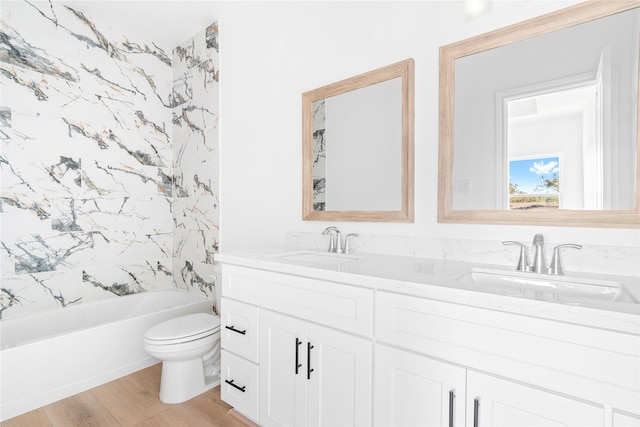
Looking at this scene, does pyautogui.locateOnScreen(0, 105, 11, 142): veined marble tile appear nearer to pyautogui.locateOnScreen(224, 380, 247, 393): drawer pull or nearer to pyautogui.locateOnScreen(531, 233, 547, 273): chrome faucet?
pyautogui.locateOnScreen(224, 380, 247, 393): drawer pull

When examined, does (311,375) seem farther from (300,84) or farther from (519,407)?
(300,84)

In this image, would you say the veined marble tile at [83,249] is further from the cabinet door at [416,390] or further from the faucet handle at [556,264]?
the faucet handle at [556,264]

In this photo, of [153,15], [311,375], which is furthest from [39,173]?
[311,375]

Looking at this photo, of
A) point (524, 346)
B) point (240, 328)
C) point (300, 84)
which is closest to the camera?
point (524, 346)

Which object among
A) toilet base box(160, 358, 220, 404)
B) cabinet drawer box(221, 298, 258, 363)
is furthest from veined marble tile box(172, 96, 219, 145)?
toilet base box(160, 358, 220, 404)

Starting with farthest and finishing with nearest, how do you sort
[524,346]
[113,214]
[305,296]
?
[113,214], [305,296], [524,346]

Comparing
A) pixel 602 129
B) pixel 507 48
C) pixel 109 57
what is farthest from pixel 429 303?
pixel 109 57

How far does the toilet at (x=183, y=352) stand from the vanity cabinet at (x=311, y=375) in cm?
57

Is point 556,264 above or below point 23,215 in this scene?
below

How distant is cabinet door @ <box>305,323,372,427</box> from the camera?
123 centimetres

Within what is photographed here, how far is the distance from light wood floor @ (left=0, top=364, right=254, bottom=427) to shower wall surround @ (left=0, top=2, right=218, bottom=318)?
2.71ft

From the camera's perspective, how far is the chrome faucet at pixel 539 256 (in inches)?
49.4

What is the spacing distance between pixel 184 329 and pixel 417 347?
146 cm

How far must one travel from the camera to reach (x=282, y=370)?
150 cm
